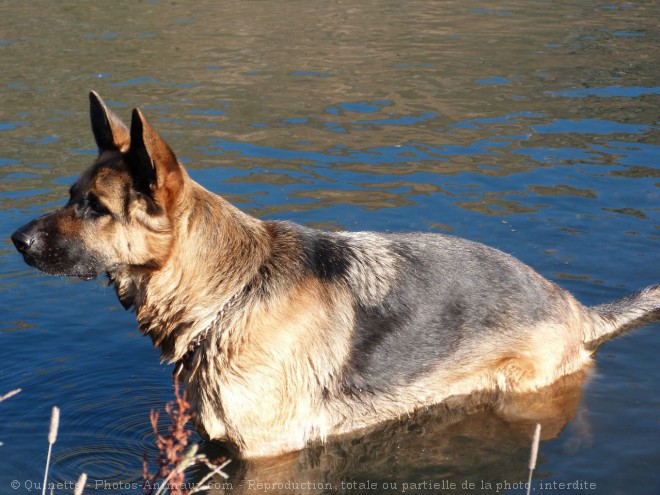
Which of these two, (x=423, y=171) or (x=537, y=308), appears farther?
(x=423, y=171)

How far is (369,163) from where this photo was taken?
40.7ft

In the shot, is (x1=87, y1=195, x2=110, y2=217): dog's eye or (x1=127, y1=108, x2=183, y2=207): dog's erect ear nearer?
(x1=127, y1=108, x2=183, y2=207): dog's erect ear

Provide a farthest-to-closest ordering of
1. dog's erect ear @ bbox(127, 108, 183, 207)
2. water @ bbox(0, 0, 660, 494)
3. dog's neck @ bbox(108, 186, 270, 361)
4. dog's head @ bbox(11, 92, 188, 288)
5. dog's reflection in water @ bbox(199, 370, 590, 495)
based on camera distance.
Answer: water @ bbox(0, 0, 660, 494), dog's reflection in water @ bbox(199, 370, 590, 495), dog's neck @ bbox(108, 186, 270, 361), dog's head @ bbox(11, 92, 188, 288), dog's erect ear @ bbox(127, 108, 183, 207)

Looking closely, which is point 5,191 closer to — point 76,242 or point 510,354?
point 76,242

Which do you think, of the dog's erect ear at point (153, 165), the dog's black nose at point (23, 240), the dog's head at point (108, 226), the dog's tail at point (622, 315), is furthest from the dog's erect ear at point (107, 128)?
the dog's tail at point (622, 315)

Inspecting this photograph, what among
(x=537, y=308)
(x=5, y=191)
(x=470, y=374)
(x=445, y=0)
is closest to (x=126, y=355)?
(x=470, y=374)

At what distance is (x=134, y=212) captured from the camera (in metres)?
5.60

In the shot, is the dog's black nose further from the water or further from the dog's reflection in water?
the dog's reflection in water

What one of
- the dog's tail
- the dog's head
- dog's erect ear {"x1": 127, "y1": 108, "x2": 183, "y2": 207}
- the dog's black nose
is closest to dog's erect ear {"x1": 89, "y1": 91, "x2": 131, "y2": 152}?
the dog's head

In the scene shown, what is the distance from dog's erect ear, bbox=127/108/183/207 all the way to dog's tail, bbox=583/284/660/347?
3779 mm

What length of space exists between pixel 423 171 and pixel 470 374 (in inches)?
222

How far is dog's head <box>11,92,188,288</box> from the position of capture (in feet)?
18.3

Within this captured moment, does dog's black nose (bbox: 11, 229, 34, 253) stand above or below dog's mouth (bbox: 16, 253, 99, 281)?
above

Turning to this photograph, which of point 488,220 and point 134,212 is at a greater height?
point 134,212
